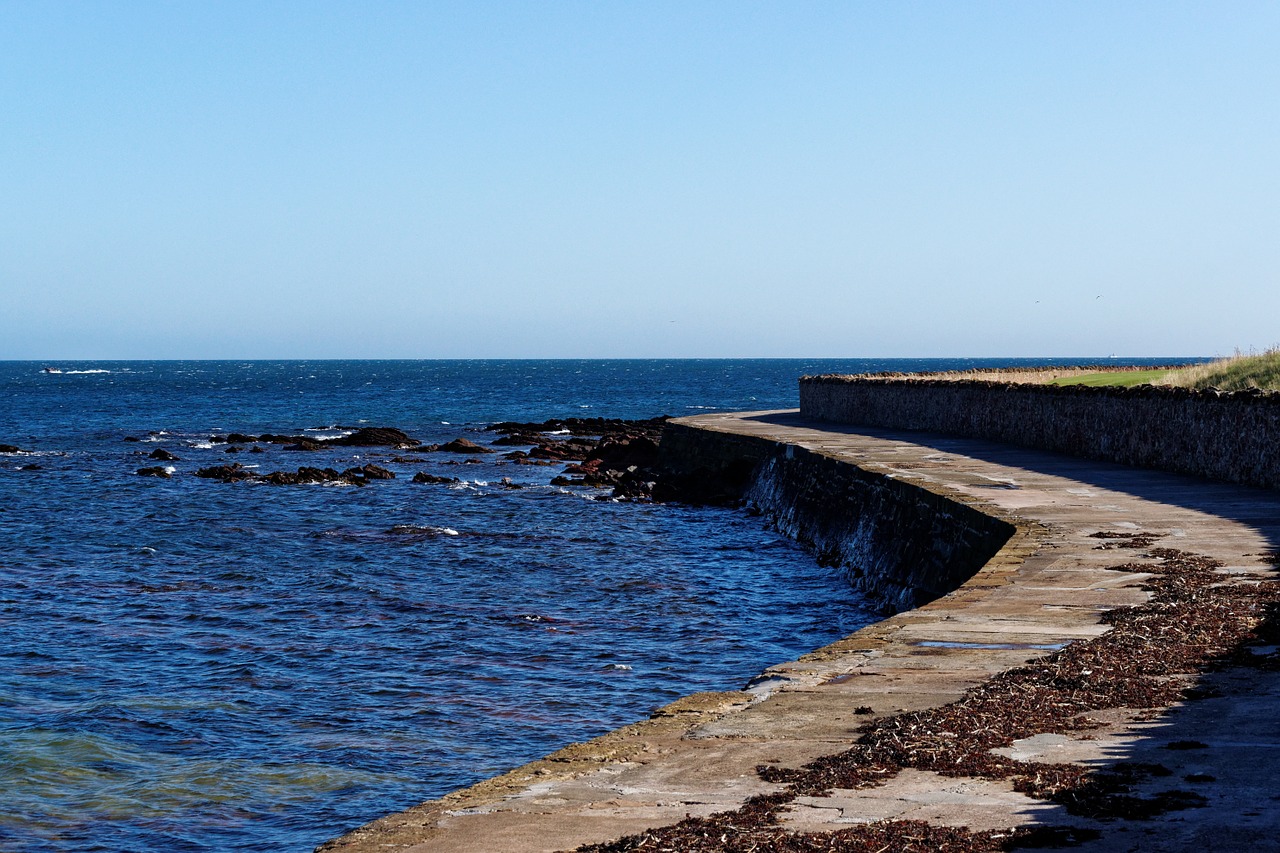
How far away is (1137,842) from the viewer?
4.71m

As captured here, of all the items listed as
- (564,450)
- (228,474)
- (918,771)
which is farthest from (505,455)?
(918,771)

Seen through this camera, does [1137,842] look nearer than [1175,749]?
Yes

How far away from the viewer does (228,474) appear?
38.2m

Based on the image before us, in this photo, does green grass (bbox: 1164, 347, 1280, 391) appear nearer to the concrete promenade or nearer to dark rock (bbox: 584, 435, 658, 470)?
the concrete promenade

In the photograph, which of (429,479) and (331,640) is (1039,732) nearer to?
(331,640)

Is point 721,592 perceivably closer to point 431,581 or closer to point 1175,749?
point 431,581

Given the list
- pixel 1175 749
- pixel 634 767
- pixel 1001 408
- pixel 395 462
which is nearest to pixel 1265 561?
pixel 1175 749

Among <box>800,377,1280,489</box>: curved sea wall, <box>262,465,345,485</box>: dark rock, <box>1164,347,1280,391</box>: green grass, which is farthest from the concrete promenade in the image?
<box>262,465,345,485</box>: dark rock

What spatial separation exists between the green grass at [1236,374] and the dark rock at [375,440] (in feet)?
99.4

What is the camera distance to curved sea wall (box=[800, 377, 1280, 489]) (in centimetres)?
1711

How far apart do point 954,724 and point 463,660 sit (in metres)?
8.21

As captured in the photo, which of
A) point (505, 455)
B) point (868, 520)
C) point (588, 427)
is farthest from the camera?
point (588, 427)

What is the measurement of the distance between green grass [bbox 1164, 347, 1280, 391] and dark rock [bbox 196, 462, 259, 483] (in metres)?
A: 25.1

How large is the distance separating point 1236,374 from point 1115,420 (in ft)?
21.7
